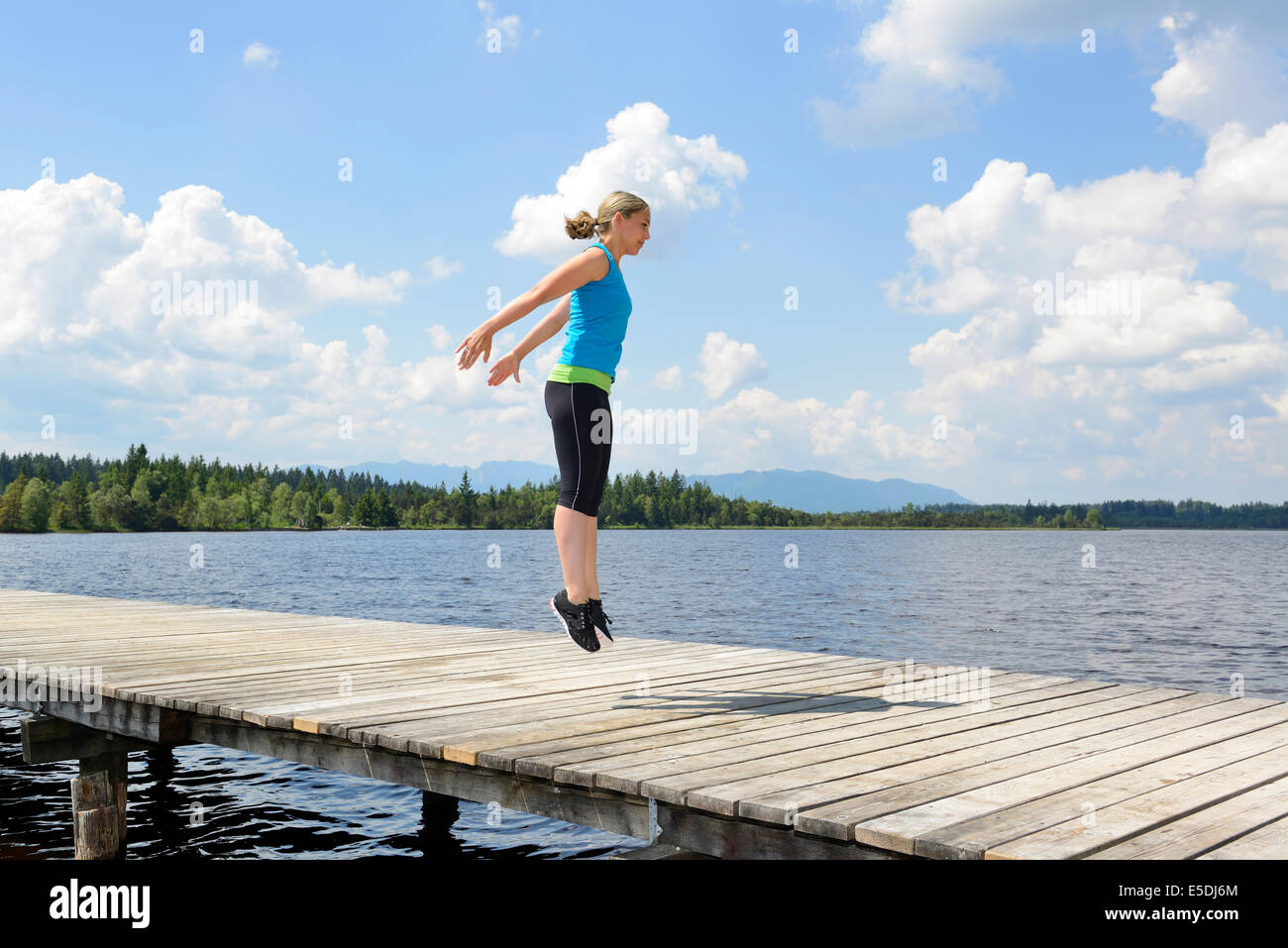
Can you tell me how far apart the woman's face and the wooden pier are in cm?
271

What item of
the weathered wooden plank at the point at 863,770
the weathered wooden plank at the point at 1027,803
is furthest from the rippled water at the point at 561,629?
the weathered wooden plank at the point at 1027,803

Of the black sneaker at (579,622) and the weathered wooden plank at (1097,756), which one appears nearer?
the weathered wooden plank at (1097,756)

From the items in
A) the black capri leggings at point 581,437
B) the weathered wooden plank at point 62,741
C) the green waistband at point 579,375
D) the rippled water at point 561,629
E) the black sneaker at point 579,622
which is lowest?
the rippled water at point 561,629

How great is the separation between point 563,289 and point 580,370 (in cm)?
47

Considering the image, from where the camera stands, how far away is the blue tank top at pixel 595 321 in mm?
5535

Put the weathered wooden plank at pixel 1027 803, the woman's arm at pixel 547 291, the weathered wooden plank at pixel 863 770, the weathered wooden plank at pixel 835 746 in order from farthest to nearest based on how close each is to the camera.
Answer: the woman's arm at pixel 547 291 < the weathered wooden plank at pixel 835 746 < the weathered wooden plank at pixel 863 770 < the weathered wooden plank at pixel 1027 803

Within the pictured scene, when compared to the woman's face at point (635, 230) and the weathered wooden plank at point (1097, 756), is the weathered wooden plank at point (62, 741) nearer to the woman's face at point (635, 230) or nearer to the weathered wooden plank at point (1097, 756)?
the woman's face at point (635, 230)

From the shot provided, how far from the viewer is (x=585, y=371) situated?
5.55 meters

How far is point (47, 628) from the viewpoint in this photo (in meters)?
10.5

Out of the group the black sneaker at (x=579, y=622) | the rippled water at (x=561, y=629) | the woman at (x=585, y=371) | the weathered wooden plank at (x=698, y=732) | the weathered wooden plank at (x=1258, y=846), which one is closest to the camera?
the weathered wooden plank at (x=1258, y=846)

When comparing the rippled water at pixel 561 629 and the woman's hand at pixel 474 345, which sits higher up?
the woman's hand at pixel 474 345

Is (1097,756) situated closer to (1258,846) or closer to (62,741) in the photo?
(1258,846)
